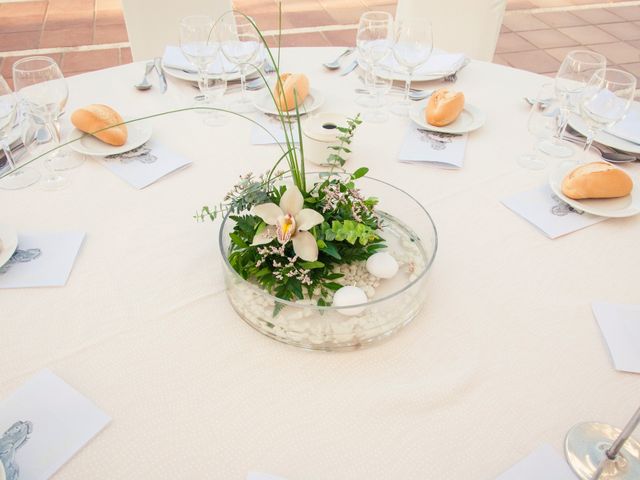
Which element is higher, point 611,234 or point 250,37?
point 250,37

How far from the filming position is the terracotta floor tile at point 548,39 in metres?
3.34

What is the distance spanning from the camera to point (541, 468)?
600 millimetres

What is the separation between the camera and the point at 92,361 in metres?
0.70

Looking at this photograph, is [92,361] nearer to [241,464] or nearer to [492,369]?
[241,464]

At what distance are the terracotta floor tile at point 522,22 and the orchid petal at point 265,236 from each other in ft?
11.2

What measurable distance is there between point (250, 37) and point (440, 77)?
0.51 metres

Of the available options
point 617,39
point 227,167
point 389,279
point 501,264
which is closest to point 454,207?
point 501,264

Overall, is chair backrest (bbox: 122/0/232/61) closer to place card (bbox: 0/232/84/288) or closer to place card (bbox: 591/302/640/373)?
place card (bbox: 0/232/84/288)

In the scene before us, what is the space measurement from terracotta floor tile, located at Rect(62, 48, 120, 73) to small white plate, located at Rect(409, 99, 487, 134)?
2.33 metres

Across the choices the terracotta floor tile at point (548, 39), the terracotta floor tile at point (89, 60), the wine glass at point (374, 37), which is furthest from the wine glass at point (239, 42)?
the terracotta floor tile at point (548, 39)

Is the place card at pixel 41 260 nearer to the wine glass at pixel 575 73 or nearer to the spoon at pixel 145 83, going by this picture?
the spoon at pixel 145 83

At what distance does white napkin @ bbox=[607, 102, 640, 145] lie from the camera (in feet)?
3.65

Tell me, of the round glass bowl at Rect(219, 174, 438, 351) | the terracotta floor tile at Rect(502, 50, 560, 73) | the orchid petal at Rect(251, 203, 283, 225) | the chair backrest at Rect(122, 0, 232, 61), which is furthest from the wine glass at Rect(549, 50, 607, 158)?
the terracotta floor tile at Rect(502, 50, 560, 73)

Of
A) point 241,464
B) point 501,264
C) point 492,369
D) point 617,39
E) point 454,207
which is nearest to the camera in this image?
point 241,464
